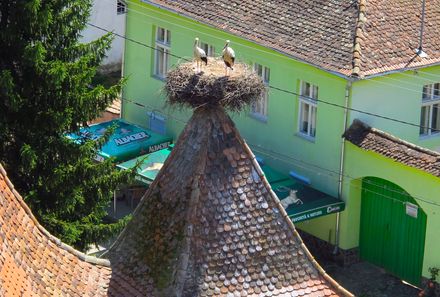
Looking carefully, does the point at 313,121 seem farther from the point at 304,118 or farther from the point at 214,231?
the point at 214,231

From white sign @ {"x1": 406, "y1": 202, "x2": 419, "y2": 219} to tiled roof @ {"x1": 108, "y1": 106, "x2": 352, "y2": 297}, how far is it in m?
12.3

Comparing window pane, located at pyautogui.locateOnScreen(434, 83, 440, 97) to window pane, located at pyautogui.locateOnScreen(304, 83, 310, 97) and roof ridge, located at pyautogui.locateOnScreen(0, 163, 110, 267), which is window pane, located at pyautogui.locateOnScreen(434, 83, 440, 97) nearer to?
window pane, located at pyautogui.locateOnScreen(304, 83, 310, 97)

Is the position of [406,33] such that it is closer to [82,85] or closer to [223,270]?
[82,85]

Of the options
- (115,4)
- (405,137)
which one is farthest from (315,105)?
(115,4)

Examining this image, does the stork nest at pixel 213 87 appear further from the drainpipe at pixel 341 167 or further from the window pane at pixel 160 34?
the window pane at pixel 160 34

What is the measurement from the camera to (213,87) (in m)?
17.0

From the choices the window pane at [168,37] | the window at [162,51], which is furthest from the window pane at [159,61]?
the window pane at [168,37]

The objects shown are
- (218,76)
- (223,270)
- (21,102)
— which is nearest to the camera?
(223,270)

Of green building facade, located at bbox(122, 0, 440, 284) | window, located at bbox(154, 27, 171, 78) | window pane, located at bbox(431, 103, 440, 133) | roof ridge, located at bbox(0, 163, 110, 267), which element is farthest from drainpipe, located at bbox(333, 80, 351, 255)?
roof ridge, located at bbox(0, 163, 110, 267)

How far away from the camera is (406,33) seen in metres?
30.6

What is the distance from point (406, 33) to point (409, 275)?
18.4ft

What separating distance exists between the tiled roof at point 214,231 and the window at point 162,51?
17602mm

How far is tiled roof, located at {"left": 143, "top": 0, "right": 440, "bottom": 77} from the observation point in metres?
29.5

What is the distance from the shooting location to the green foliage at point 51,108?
23438 mm
